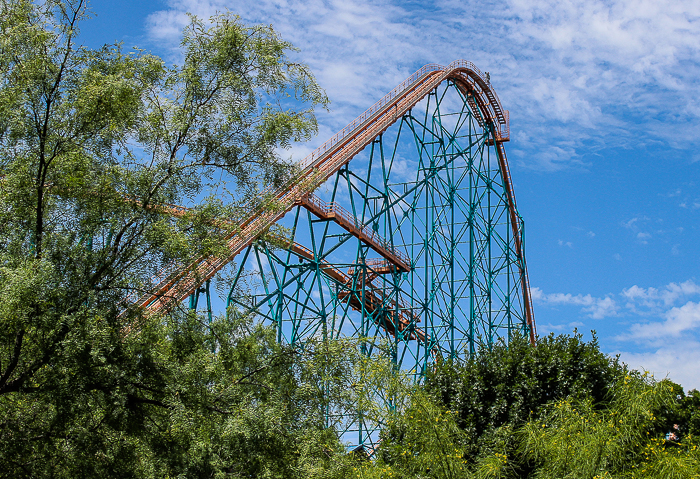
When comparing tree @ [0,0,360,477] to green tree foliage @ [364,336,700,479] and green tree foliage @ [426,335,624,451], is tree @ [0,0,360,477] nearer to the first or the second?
green tree foliage @ [364,336,700,479]

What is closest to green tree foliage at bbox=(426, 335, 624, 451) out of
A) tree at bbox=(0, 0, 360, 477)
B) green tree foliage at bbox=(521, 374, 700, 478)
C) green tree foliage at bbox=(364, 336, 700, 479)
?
green tree foliage at bbox=(364, 336, 700, 479)

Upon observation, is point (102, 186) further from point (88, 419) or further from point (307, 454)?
point (307, 454)

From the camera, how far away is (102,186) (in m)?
8.51

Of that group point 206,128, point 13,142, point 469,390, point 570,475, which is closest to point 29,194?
point 13,142

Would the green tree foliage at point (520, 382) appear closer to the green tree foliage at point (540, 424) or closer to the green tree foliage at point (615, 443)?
the green tree foliage at point (540, 424)

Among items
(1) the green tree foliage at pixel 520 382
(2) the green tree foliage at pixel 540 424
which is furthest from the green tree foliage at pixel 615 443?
(1) the green tree foliage at pixel 520 382

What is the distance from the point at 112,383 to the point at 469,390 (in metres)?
7.03

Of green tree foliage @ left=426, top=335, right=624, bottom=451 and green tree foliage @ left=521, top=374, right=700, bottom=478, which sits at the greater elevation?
green tree foliage @ left=426, top=335, right=624, bottom=451

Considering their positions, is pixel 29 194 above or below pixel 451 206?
below

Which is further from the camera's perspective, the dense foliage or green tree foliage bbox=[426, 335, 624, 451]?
green tree foliage bbox=[426, 335, 624, 451]

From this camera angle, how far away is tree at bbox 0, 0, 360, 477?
801cm

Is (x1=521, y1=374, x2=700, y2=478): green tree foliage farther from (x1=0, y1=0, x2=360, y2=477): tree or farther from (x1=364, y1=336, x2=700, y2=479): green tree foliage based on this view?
(x1=0, y1=0, x2=360, y2=477): tree

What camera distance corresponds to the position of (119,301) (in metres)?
8.58

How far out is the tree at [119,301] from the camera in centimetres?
801
